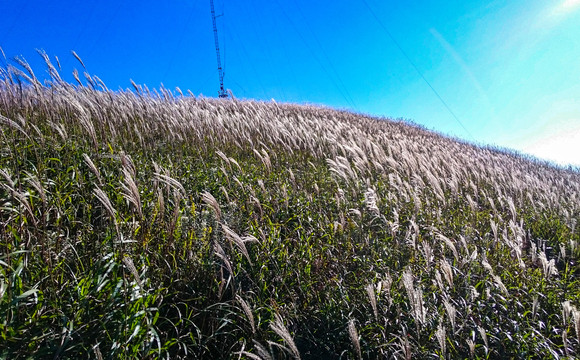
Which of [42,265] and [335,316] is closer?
[42,265]

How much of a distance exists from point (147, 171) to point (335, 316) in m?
2.54

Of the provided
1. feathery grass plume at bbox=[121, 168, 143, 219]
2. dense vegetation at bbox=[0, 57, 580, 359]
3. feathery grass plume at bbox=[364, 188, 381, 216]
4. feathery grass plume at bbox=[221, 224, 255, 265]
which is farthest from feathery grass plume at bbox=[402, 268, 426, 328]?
feathery grass plume at bbox=[121, 168, 143, 219]

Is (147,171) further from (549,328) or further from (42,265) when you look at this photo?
(549,328)

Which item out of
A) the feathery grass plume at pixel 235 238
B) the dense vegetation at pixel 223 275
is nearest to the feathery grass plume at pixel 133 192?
the dense vegetation at pixel 223 275

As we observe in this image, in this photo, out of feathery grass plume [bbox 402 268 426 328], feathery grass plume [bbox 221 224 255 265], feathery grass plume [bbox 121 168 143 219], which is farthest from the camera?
feathery grass plume [bbox 402 268 426 328]

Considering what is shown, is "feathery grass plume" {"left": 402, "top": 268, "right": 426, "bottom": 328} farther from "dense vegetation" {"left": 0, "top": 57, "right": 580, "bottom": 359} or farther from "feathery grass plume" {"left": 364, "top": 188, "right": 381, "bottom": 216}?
"feathery grass plume" {"left": 364, "top": 188, "right": 381, "bottom": 216}

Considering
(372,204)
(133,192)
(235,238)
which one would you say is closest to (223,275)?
(235,238)

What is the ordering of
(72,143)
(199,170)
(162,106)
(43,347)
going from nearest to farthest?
(43,347) < (72,143) < (199,170) < (162,106)

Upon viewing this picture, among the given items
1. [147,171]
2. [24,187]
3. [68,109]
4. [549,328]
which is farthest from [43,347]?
[68,109]

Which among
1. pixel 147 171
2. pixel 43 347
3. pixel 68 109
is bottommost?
pixel 43 347

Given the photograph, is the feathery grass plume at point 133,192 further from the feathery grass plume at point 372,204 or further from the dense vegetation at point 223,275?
the feathery grass plume at point 372,204

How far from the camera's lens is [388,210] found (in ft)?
14.0

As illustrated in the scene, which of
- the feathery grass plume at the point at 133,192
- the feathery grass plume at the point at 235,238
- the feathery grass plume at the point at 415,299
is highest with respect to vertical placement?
the feathery grass plume at the point at 133,192

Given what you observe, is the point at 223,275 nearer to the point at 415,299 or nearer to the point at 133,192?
the point at 133,192
